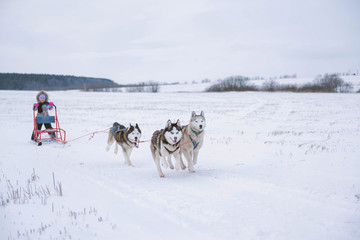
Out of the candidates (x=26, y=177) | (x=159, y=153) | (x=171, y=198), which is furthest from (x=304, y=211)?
(x=26, y=177)

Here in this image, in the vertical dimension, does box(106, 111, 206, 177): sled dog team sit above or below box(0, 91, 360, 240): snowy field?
above

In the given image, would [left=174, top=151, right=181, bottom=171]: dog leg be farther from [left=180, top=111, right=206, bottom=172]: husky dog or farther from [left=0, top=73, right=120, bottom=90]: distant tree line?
[left=0, top=73, right=120, bottom=90]: distant tree line

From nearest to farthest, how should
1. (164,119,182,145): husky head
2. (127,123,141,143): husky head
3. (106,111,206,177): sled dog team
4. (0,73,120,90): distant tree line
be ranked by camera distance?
(164,119,182,145): husky head → (106,111,206,177): sled dog team → (127,123,141,143): husky head → (0,73,120,90): distant tree line

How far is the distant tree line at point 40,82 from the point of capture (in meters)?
93.3

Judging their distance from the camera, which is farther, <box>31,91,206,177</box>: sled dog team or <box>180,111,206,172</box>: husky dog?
<box>180,111,206,172</box>: husky dog

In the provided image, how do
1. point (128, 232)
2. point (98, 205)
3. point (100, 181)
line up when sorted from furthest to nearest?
1. point (100, 181)
2. point (98, 205)
3. point (128, 232)

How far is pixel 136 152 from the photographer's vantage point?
801 cm

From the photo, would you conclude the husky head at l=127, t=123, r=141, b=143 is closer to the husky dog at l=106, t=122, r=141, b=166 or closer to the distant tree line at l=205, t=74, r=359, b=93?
the husky dog at l=106, t=122, r=141, b=166

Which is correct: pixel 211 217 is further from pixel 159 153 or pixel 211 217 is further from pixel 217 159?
pixel 217 159

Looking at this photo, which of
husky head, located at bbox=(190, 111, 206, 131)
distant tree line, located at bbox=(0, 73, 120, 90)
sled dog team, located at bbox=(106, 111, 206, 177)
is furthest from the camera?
distant tree line, located at bbox=(0, 73, 120, 90)

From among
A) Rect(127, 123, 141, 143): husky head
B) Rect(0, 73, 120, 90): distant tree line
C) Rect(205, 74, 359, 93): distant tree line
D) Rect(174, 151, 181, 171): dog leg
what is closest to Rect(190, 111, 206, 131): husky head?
Rect(174, 151, 181, 171): dog leg

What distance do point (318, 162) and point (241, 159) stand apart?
1.77 metres

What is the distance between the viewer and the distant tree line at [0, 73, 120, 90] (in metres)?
93.3

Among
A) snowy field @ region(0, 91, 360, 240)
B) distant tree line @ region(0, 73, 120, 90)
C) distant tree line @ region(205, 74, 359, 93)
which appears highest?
distant tree line @ region(0, 73, 120, 90)
